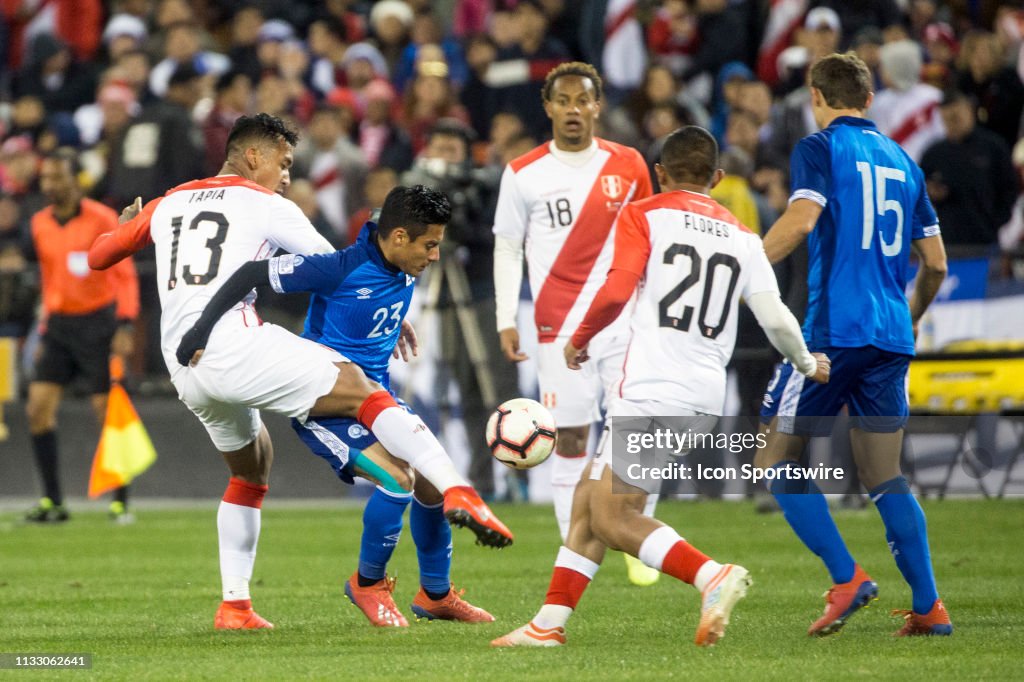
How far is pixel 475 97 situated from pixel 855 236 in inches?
402

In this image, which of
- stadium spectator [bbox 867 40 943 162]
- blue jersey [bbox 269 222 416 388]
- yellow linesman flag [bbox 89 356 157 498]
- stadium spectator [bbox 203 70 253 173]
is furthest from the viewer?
stadium spectator [bbox 203 70 253 173]

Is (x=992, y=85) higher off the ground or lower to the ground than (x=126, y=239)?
higher

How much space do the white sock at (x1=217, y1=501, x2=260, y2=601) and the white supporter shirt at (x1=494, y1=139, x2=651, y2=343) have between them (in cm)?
217

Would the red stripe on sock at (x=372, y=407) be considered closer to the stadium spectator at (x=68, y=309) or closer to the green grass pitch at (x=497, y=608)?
the green grass pitch at (x=497, y=608)

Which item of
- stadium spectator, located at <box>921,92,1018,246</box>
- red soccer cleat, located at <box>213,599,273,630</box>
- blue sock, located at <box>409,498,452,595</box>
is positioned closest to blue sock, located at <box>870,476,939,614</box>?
blue sock, located at <box>409,498,452,595</box>

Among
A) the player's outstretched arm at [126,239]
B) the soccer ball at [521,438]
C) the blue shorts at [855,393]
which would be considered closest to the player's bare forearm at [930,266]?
the blue shorts at [855,393]

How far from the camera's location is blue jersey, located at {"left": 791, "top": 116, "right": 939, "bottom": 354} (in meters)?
6.94

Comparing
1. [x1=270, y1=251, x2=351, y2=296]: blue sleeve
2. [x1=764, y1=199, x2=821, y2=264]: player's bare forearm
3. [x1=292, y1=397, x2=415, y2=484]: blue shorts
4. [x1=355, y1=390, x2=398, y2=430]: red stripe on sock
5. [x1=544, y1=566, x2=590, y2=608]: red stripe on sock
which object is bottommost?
[x1=544, y1=566, x2=590, y2=608]: red stripe on sock

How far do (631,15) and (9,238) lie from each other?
6.91 m

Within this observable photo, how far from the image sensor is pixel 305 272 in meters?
6.91

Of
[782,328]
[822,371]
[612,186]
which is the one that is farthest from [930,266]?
[612,186]

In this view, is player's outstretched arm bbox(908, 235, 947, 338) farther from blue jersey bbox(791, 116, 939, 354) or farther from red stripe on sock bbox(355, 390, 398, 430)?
red stripe on sock bbox(355, 390, 398, 430)

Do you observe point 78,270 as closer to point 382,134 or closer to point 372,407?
point 382,134

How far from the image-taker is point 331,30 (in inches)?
767
